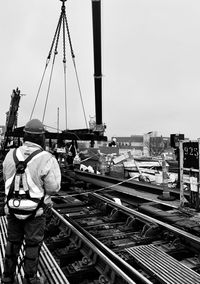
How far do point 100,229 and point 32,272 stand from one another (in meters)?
2.61

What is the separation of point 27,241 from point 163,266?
2.01 meters

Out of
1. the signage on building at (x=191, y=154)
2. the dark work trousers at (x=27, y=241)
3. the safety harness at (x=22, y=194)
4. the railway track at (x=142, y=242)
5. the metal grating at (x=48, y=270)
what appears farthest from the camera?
the signage on building at (x=191, y=154)

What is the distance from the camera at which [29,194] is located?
3.03 meters

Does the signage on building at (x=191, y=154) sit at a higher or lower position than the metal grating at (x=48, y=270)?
higher

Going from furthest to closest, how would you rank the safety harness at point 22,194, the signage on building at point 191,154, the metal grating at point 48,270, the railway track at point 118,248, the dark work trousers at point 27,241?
the signage on building at point 191,154, the railway track at point 118,248, the metal grating at point 48,270, the dark work trousers at point 27,241, the safety harness at point 22,194

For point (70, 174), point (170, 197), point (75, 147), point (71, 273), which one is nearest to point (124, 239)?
point (71, 273)

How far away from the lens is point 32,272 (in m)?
3.11

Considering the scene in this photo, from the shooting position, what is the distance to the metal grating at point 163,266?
3514mm

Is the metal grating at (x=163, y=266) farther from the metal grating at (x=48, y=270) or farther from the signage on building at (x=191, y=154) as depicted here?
the signage on building at (x=191, y=154)

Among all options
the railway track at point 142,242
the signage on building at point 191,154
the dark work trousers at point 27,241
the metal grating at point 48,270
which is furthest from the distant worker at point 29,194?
the signage on building at point 191,154

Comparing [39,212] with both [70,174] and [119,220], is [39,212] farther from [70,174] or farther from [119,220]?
[70,174]

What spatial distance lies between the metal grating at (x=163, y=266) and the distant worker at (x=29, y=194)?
1.57 meters

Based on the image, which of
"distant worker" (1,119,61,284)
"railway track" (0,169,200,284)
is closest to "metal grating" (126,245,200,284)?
"railway track" (0,169,200,284)

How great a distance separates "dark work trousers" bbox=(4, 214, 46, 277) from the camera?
10.2ft
